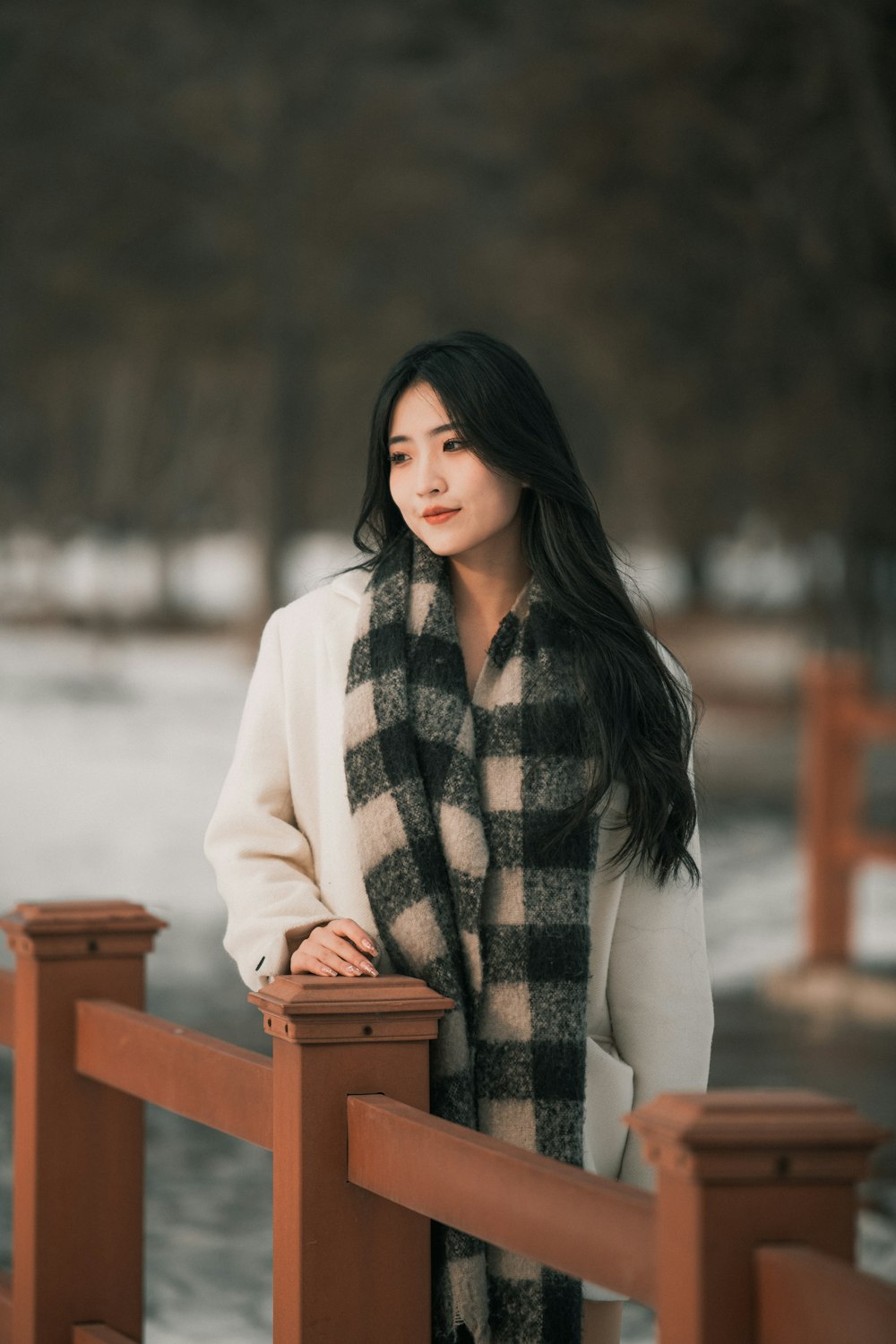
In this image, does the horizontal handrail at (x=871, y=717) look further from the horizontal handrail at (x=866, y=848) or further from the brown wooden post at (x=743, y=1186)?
the brown wooden post at (x=743, y=1186)

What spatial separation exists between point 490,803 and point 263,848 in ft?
0.86

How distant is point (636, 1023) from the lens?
2.29 m

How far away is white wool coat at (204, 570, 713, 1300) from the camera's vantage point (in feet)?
7.42

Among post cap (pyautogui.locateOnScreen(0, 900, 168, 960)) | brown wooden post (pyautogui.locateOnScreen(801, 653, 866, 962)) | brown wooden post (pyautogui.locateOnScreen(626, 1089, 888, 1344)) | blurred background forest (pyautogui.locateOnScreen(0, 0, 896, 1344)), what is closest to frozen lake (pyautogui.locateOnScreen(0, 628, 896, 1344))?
blurred background forest (pyautogui.locateOnScreen(0, 0, 896, 1344))

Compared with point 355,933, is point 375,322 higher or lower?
higher

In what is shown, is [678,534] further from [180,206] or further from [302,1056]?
[302,1056]

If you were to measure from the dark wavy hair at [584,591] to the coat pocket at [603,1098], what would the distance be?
20 centimetres

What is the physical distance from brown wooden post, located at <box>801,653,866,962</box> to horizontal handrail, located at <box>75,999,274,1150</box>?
532 centimetres

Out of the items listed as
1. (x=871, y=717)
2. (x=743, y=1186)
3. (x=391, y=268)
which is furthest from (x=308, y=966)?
(x=391, y=268)

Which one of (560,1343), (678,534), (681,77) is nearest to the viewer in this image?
(560,1343)

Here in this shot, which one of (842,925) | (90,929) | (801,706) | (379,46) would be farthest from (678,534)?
(90,929)

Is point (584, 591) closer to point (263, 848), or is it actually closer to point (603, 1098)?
point (263, 848)

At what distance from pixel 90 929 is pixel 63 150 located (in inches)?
696

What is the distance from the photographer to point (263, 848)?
2.28 metres
